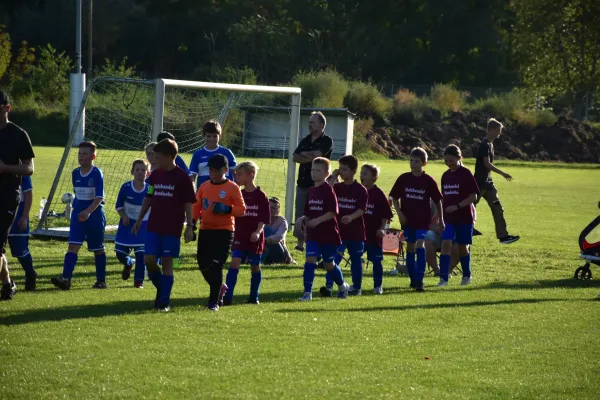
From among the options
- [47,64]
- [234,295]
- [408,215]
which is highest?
[47,64]

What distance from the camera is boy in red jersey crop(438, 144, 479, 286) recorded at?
12867mm

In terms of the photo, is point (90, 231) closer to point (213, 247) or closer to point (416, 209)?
point (213, 247)

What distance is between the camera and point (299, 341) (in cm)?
861

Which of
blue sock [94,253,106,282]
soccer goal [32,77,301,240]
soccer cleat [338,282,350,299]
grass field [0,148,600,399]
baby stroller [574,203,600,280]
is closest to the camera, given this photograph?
grass field [0,148,600,399]

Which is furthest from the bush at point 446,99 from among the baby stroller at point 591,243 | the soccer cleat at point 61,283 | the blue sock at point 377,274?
the soccer cleat at point 61,283

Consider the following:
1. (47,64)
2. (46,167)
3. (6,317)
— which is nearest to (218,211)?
(6,317)

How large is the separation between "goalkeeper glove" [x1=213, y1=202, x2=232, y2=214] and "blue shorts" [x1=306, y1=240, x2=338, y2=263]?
1493mm

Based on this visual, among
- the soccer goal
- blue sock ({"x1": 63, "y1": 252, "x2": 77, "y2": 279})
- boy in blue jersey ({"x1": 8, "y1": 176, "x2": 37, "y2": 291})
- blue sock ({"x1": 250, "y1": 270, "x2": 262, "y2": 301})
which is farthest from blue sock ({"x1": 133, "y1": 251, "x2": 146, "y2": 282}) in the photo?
the soccer goal

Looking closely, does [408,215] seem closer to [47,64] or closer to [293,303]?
[293,303]

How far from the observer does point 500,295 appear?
480 inches

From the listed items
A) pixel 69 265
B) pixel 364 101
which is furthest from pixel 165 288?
pixel 364 101

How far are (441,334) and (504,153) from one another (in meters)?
49.0

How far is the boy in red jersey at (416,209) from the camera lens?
12.3 meters

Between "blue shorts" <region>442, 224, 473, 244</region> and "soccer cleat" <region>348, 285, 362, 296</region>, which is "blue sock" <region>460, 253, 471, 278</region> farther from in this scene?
"soccer cleat" <region>348, 285, 362, 296</region>
